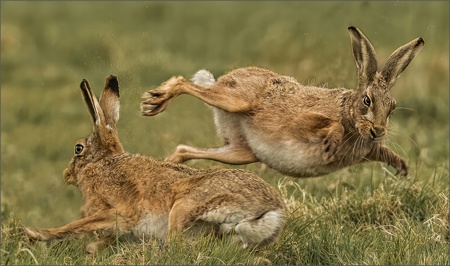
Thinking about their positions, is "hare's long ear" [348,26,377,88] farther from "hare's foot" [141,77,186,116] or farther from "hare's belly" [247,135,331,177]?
"hare's foot" [141,77,186,116]

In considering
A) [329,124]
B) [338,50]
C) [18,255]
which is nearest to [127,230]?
[18,255]

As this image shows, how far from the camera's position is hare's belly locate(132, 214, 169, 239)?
8.38 meters

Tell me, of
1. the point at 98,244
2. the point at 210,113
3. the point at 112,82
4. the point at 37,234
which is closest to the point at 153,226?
the point at 98,244

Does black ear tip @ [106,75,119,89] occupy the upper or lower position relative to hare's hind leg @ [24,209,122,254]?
upper

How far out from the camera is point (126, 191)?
8719 millimetres

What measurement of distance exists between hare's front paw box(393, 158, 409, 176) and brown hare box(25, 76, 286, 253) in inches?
63.7

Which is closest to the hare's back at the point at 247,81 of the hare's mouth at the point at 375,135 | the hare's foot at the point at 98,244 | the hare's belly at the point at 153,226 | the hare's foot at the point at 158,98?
the hare's foot at the point at 158,98

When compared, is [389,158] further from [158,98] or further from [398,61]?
[158,98]

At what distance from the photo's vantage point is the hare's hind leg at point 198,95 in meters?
9.08

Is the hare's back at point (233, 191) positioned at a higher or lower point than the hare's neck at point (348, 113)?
lower

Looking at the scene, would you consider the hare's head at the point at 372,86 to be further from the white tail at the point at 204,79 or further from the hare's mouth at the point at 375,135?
the white tail at the point at 204,79

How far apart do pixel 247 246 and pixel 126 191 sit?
3.77 ft

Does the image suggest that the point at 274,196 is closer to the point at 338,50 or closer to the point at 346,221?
the point at 346,221

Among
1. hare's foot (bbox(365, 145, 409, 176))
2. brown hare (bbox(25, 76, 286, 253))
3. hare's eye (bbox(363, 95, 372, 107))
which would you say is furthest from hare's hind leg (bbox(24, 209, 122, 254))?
hare's foot (bbox(365, 145, 409, 176))
